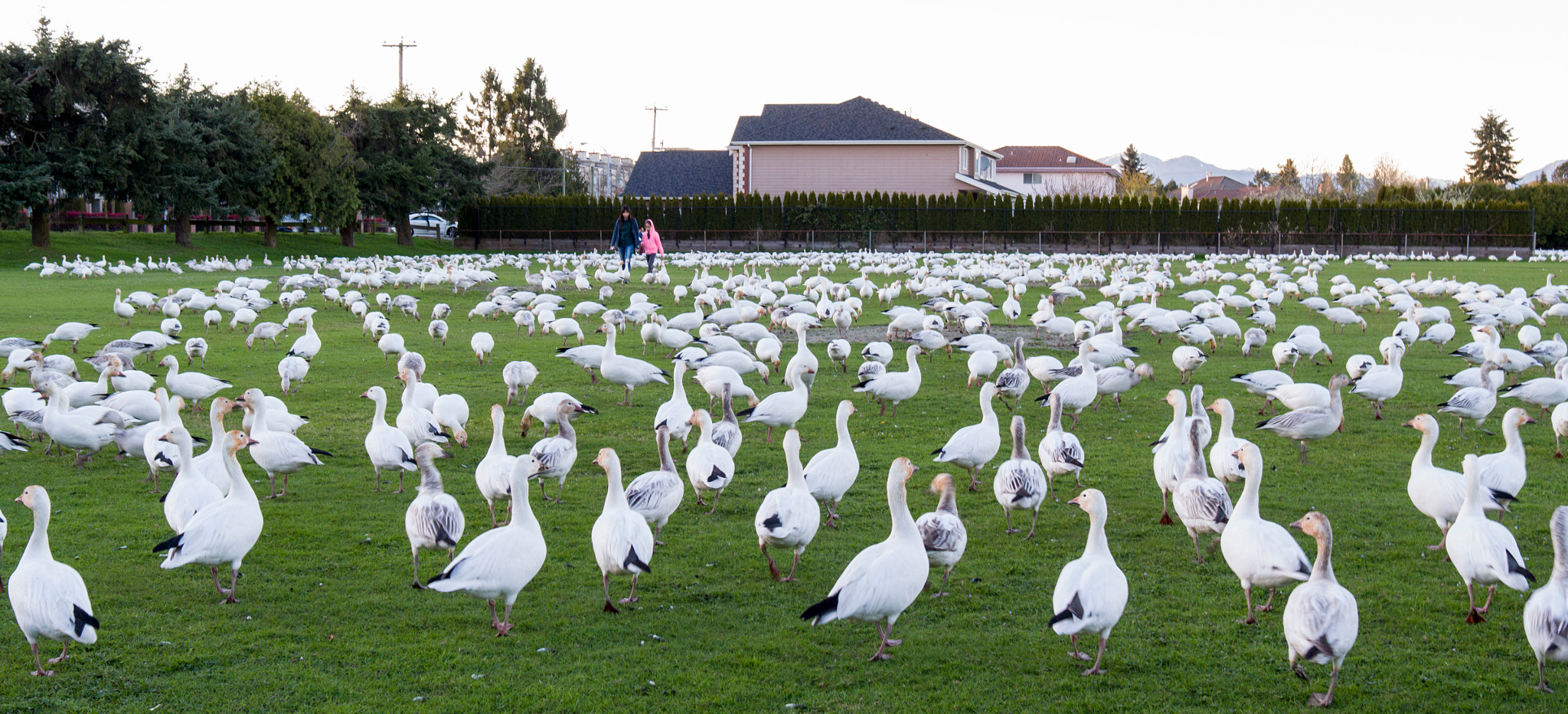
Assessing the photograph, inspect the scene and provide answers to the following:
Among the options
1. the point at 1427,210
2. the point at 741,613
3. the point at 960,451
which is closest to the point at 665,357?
the point at 960,451

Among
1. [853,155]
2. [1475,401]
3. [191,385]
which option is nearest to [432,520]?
[191,385]

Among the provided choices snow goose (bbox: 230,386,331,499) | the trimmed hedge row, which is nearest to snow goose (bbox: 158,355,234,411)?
snow goose (bbox: 230,386,331,499)

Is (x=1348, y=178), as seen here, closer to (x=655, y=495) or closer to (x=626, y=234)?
(x=626, y=234)

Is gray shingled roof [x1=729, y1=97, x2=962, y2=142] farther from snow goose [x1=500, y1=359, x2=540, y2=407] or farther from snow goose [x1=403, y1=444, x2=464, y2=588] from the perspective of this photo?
snow goose [x1=403, y1=444, x2=464, y2=588]

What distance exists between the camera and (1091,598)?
5.48 m

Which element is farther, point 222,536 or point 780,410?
point 780,410

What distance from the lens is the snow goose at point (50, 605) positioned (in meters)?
5.34

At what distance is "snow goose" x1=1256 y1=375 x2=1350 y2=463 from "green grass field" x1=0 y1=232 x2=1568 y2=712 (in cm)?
33

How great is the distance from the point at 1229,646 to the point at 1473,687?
1095 millimetres

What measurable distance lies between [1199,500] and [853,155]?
191ft

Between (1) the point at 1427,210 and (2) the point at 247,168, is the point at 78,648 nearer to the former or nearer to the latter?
(2) the point at 247,168

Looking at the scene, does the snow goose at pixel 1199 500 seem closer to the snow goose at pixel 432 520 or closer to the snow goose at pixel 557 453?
the snow goose at pixel 557 453

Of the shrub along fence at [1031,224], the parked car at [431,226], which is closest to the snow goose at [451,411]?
the shrub along fence at [1031,224]

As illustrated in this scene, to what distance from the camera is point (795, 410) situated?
34.7 feet
